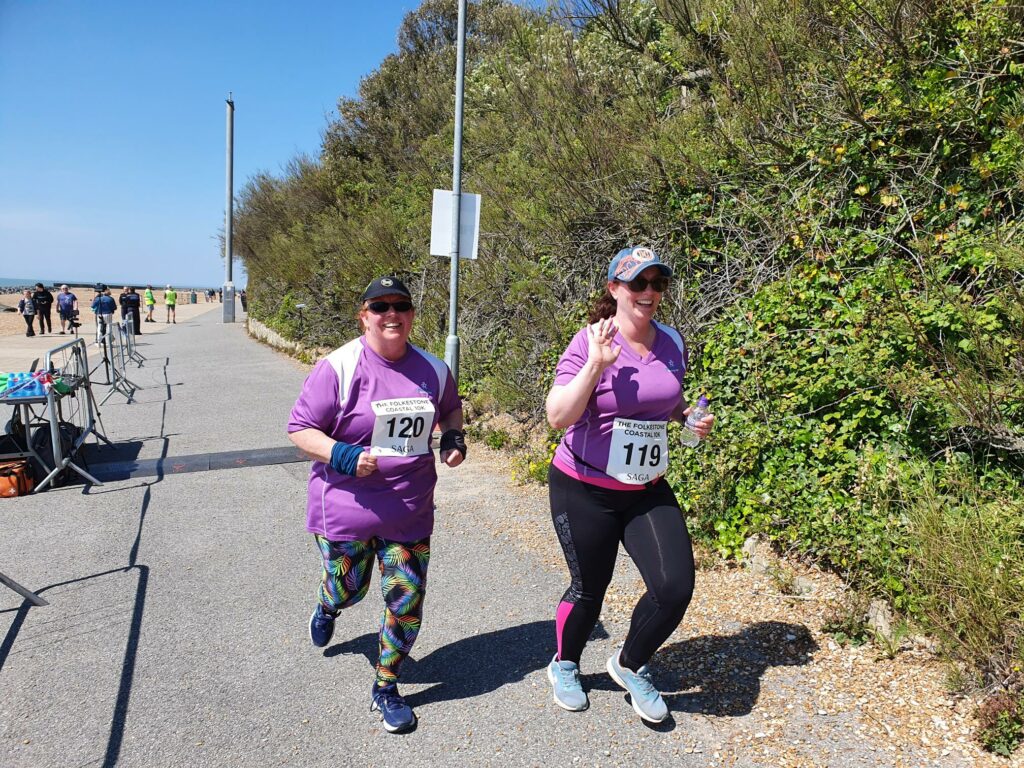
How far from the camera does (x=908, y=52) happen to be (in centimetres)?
428

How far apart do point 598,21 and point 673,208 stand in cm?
324

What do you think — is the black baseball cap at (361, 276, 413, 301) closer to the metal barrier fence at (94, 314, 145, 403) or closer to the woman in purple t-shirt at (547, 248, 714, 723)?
the woman in purple t-shirt at (547, 248, 714, 723)

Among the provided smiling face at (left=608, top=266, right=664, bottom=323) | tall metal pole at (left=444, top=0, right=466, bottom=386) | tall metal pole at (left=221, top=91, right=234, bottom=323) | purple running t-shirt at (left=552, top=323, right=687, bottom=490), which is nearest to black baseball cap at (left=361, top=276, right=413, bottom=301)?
purple running t-shirt at (left=552, top=323, right=687, bottom=490)

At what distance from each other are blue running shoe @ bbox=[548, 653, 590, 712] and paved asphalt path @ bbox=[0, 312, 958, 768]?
2.2 inches

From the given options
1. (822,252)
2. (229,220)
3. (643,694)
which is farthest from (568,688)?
(229,220)

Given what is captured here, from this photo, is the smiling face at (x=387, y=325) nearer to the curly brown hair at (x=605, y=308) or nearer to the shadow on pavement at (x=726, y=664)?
the curly brown hair at (x=605, y=308)

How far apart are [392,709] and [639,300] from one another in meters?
1.97

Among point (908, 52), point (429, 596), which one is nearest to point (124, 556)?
point (429, 596)

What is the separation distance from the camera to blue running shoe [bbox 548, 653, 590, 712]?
305 centimetres

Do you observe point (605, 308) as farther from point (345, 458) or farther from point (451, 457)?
point (345, 458)

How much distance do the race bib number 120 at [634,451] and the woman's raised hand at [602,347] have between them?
0.32 metres

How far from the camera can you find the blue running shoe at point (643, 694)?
9.55 ft

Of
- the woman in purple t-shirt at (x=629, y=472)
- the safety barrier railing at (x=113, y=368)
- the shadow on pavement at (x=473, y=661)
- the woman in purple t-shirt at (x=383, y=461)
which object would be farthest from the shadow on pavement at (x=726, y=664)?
the safety barrier railing at (x=113, y=368)

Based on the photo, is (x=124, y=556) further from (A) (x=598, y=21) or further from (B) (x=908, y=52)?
(A) (x=598, y=21)
